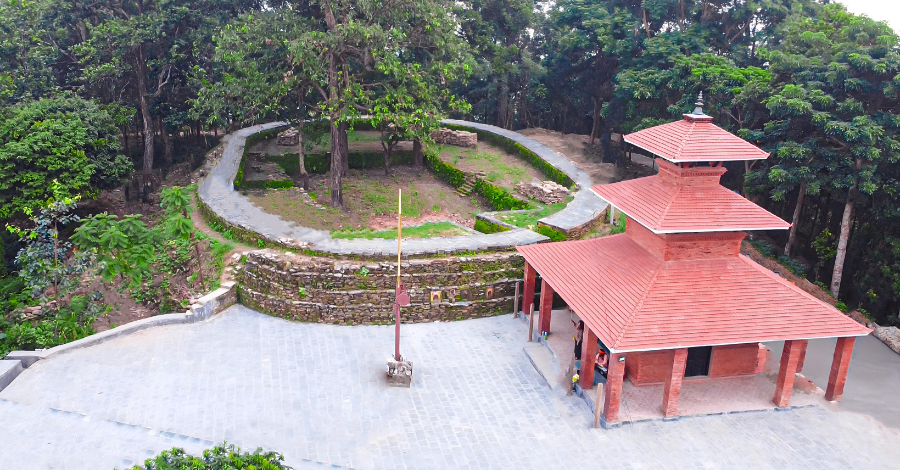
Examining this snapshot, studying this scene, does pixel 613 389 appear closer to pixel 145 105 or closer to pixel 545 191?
pixel 545 191

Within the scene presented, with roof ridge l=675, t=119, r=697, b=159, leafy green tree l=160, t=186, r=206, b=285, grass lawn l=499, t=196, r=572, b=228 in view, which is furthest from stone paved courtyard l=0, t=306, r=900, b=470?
grass lawn l=499, t=196, r=572, b=228

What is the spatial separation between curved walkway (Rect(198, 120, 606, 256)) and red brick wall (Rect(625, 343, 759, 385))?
553 centimetres

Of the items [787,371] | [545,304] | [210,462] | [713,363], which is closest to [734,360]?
[713,363]

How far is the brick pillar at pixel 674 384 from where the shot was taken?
45.6ft

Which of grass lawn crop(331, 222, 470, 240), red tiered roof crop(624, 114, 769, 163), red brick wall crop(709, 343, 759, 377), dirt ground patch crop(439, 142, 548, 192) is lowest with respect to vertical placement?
red brick wall crop(709, 343, 759, 377)

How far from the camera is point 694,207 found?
14805mm

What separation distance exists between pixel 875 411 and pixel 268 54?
22838 mm

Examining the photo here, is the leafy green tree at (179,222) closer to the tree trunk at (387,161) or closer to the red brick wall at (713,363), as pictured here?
the tree trunk at (387,161)

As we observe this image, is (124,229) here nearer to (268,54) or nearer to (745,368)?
(268,54)

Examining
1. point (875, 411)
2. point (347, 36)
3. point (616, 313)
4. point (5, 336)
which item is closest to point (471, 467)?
point (616, 313)

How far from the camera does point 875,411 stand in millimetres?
15148

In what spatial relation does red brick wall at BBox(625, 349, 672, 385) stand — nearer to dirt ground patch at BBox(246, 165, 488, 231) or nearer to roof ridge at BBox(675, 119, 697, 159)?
roof ridge at BBox(675, 119, 697, 159)

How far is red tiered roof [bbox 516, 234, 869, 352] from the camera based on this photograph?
13.6 m

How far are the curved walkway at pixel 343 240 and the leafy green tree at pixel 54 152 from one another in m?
3.79
